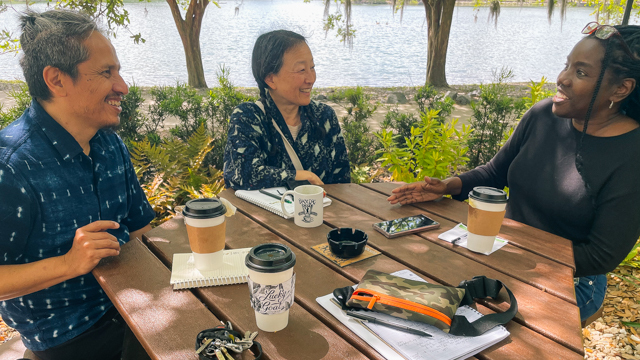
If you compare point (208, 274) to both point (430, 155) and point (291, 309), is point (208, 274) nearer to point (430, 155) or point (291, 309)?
point (291, 309)

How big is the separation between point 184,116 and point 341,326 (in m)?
4.03

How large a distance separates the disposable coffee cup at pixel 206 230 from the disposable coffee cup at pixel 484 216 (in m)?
0.91

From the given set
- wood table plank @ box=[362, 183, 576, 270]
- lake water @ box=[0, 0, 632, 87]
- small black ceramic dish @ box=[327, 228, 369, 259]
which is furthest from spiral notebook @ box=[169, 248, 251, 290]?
lake water @ box=[0, 0, 632, 87]

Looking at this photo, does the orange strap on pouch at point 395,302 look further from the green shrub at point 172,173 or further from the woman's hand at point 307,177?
the green shrub at point 172,173

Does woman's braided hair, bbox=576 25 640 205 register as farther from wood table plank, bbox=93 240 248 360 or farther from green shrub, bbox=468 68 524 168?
green shrub, bbox=468 68 524 168

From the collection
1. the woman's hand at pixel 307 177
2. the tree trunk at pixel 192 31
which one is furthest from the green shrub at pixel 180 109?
the tree trunk at pixel 192 31

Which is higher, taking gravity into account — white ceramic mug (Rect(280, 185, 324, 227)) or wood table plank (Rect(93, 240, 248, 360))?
white ceramic mug (Rect(280, 185, 324, 227))

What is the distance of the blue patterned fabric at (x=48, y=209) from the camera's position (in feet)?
4.75

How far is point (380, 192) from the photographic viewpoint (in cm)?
235

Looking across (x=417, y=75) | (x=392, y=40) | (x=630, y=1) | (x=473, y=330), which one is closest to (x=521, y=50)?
(x=392, y=40)

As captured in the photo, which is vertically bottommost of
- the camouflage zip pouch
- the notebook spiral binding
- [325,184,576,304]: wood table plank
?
[325,184,576,304]: wood table plank

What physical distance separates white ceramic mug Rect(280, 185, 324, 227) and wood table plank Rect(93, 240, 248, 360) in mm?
590

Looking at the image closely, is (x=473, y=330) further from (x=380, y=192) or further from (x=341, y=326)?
(x=380, y=192)

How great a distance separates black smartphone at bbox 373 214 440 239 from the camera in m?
1.78
